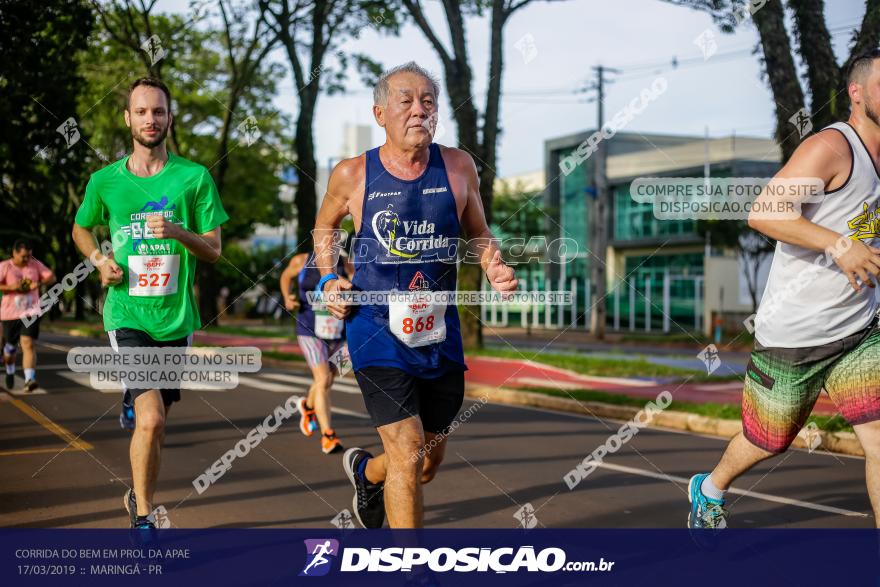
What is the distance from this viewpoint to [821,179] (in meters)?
4.02

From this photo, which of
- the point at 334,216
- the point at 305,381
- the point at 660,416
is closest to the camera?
the point at 334,216

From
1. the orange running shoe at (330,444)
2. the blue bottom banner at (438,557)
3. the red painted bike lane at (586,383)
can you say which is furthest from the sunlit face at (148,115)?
the red painted bike lane at (586,383)

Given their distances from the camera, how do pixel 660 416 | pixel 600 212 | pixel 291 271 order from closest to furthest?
1. pixel 291 271
2. pixel 660 416
3. pixel 600 212

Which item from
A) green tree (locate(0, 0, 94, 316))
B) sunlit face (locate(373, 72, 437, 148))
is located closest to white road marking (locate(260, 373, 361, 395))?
green tree (locate(0, 0, 94, 316))

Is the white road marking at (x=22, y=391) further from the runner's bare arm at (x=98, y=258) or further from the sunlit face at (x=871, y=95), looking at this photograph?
the sunlit face at (x=871, y=95)

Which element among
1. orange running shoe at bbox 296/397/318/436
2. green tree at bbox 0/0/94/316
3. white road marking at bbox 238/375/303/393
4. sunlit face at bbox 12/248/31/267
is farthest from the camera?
green tree at bbox 0/0/94/316

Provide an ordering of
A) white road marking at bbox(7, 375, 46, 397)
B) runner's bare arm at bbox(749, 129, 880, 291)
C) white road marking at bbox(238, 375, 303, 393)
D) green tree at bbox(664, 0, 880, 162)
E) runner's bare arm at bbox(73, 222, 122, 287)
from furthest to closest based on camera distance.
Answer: white road marking at bbox(238, 375, 303, 393) → white road marking at bbox(7, 375, 46, 397) → green tree at bbox(664, 0, 880, 162) → runner's bare arm at bbox(73, 222, 122, 287) → runner's bare arm at bbox(749, 129, 880, 291)

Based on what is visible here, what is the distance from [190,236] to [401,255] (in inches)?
46.3

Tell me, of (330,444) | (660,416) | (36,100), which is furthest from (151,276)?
(36,100)

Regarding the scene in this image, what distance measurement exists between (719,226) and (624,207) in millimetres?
14676

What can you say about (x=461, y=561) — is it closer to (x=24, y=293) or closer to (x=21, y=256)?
(x=21, y=256)

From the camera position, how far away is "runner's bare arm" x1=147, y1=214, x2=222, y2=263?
4.39 meters

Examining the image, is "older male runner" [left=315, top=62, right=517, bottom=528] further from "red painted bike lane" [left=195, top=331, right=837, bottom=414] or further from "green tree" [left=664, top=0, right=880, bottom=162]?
"red painted bike lane" [left=195, top=331, right=837, bottom=414]

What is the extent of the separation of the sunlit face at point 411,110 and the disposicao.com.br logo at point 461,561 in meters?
1.75
